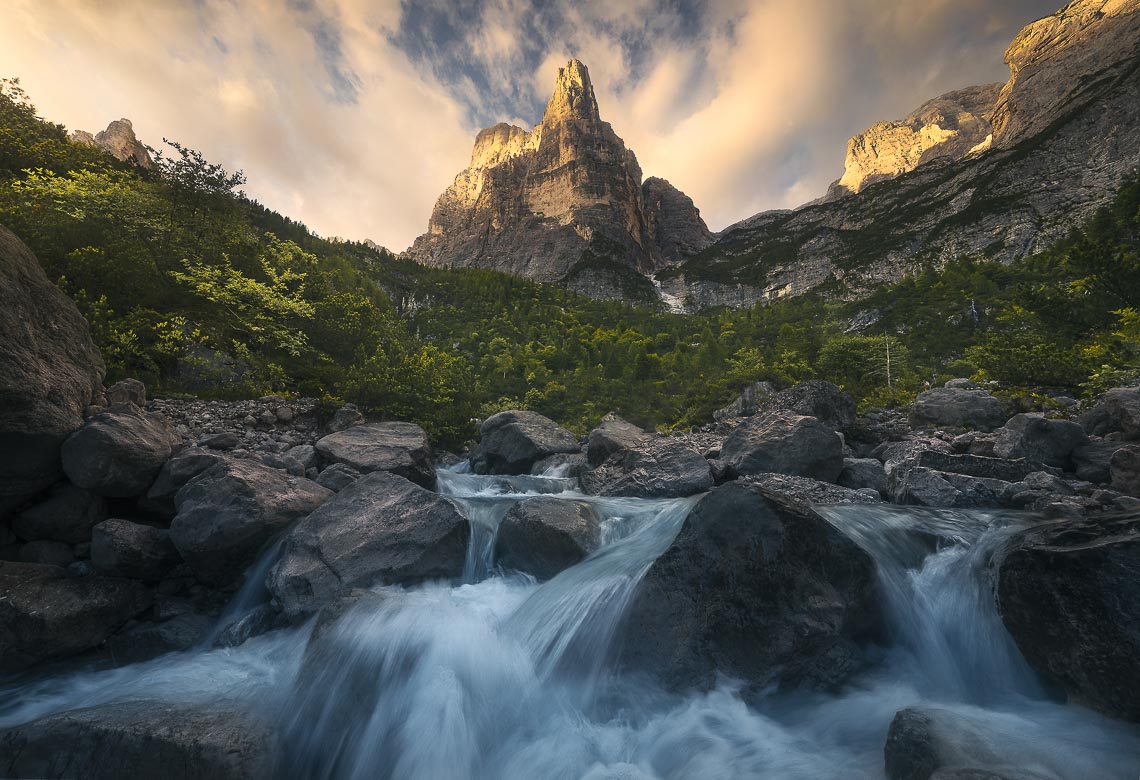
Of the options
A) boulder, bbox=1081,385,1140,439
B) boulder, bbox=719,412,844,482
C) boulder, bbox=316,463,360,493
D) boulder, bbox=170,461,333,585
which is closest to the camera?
boulder, bbox=170,461,333,585

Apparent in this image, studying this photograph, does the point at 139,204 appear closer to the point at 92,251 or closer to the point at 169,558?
the point at 92,251

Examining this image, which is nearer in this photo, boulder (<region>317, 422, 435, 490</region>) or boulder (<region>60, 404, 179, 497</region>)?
boulder (<region>60, 404, 179, 497</region>)

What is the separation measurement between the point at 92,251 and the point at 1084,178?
9688cm

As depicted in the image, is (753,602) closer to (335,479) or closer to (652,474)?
(652,474)

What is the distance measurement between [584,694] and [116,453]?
302 inches

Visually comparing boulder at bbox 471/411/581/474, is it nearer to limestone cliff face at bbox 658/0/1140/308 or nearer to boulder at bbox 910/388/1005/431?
boulder at bbox 910/388/1005/431

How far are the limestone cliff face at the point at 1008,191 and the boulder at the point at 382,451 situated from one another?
73.3 m

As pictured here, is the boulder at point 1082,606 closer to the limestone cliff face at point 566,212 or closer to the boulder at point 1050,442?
the boulder at point 1050,442

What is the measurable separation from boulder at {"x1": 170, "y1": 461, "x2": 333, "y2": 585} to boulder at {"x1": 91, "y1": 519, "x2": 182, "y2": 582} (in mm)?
356

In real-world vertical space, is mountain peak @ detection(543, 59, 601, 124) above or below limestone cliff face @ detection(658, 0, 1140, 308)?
above

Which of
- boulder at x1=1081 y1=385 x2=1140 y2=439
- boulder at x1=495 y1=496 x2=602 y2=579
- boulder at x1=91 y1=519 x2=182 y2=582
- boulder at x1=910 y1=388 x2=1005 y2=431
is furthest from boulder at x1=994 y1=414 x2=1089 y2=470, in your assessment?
boulder at x1=91 y1=519 x2=182 y2=582

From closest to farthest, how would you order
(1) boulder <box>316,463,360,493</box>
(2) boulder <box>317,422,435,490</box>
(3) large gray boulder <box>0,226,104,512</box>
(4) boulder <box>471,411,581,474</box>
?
(3) large gray boulder <box>0,226,104,512</box> → (1) boulder <box>316,463,360,493</box> → (2) boulder <box>317,422,435,490</box> → (4) boulder <box>471,411,581,474</box>

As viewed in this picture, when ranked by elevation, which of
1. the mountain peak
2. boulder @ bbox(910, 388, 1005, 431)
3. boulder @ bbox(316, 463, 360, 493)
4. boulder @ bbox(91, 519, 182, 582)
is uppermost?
the mountain peak

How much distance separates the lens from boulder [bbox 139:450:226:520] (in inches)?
275
